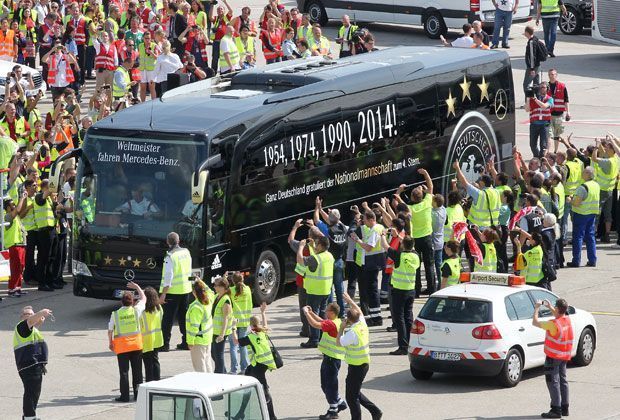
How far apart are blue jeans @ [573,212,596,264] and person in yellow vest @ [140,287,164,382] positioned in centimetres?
966

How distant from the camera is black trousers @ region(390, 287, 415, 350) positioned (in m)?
20.8

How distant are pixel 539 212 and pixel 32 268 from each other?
8232 mm

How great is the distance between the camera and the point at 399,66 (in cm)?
2647

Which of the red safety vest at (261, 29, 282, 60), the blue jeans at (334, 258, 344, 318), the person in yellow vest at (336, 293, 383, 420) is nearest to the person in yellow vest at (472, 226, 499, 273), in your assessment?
the blue jeans at (334, 258, 344, 318)

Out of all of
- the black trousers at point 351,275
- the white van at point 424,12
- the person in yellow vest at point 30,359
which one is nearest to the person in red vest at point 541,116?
the black trousers at point 351,275

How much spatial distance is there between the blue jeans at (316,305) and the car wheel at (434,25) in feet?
77.8

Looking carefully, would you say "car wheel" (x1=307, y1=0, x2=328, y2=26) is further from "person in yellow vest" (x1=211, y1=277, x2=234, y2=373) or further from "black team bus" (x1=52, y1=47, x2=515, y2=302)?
"person in yellow vest" (x1=211, y1=277, x2=234, y2=373)

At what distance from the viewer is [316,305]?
68.7 feet

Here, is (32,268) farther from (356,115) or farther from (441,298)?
(441,298)

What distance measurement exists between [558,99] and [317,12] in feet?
54.4

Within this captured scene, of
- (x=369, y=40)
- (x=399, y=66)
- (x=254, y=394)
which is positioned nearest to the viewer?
(x=254, y=394)

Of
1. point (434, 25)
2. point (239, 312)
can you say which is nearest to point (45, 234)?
point (239, 312)

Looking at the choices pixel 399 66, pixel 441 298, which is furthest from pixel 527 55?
pixel 441 298

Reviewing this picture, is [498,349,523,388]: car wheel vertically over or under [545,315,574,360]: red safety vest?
under
